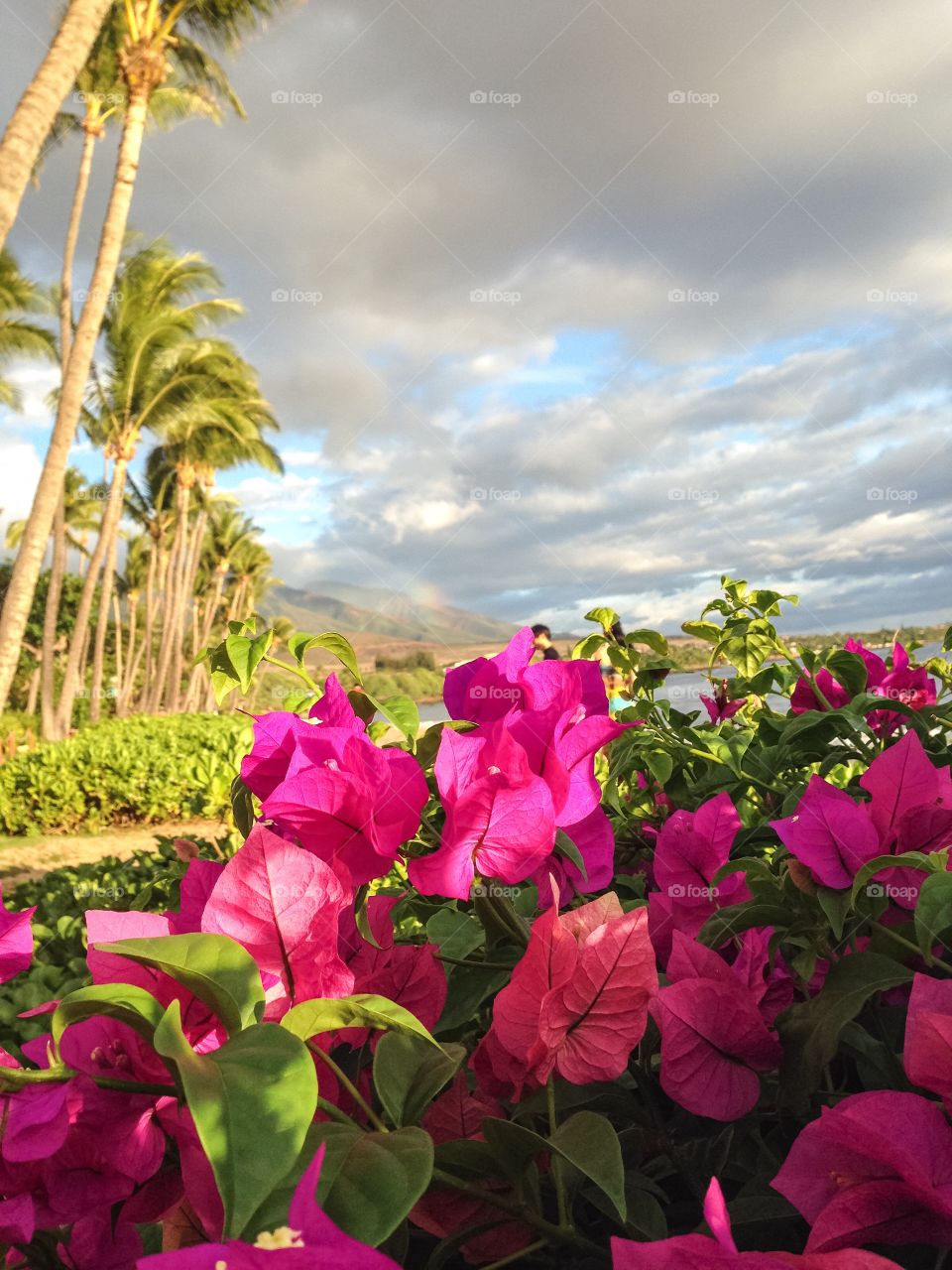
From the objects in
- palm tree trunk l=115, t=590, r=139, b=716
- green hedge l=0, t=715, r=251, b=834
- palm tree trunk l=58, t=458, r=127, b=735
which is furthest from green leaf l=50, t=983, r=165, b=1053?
palm tree trunk l=115, t=590, r=139, b=716

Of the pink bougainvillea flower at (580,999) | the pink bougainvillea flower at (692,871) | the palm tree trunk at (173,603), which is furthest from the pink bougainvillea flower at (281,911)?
the palm tree trunk at (173,603)

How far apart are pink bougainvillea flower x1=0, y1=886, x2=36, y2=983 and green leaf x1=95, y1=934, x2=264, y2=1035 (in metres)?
0.26

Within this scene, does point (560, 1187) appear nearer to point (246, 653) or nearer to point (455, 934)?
point (455, 934)

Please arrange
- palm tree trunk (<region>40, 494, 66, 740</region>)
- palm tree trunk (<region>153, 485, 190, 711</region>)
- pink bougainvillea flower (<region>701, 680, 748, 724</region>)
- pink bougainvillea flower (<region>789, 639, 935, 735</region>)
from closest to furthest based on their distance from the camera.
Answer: pink bougainvillea flower (<region>789, 639, 935, 735</region>)
pink bougainvillea flower (<region>701, 680, 748, 724</region>)
palm tree trunk (<region>40, 494, 66, 740</region>)
palm tree trunk (<region>153, 485, 190, 711</region>)

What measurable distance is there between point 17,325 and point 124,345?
8.71ft

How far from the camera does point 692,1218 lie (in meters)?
0.52

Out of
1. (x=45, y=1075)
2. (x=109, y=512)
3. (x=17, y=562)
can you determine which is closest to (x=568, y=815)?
(x=45, y=1075)

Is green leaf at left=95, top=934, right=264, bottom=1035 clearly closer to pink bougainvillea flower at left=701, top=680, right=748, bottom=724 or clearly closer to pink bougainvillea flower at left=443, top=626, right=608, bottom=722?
pink bougainvillea flower at left=443, top=626, right=608, bottom=722

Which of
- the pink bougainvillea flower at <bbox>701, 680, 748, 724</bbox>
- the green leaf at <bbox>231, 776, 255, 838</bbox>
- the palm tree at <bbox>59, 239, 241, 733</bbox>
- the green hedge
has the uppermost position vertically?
the palm tree at <bbox>59, 239, 241, 733</bbox>

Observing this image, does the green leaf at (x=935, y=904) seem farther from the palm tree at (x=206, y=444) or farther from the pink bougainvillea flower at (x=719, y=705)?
the palm tree at (x=206, y=444)

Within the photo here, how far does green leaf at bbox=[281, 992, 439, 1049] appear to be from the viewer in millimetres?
430

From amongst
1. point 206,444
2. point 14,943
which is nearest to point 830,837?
point 14,943

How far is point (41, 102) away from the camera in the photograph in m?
6.96

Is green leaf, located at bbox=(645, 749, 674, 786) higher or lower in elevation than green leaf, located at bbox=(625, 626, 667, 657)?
lower
